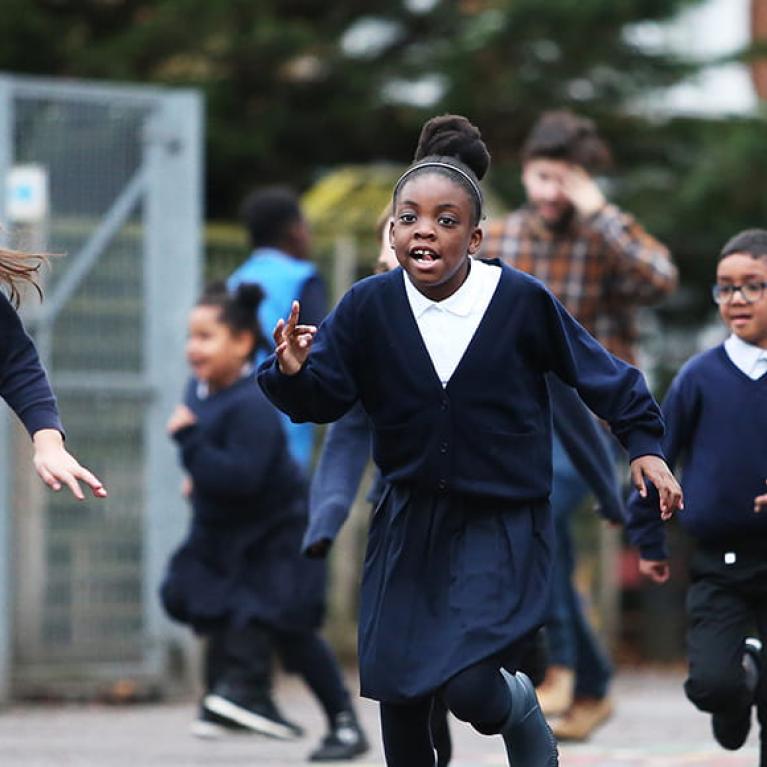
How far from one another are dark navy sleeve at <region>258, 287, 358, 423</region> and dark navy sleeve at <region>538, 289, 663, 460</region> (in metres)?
0.46

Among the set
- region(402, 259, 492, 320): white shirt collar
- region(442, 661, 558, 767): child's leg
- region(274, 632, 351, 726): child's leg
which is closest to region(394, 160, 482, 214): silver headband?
region(402, 259, 492, 320): white shirt collar

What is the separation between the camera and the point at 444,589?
18.0ft

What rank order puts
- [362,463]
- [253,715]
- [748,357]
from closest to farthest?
[748,357], [362,463], [253,715]

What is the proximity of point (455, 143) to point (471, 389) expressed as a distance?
932 mm

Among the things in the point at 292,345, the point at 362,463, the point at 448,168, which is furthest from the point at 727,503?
the point at 292,345

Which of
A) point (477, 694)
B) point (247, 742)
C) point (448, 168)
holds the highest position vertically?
point (448, 168)

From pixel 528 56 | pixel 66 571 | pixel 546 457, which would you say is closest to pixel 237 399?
pixel 66 571


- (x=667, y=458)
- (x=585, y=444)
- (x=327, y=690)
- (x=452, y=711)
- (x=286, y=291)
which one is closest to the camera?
(x=452, y=711)

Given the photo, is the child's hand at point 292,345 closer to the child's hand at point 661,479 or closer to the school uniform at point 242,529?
the child's hand at point 661,479

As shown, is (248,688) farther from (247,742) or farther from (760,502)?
(760,502)

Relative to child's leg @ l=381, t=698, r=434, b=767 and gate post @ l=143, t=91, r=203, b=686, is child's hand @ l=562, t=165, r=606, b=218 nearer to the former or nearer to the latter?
gate post @ l=143, t=91, r=203, b=686

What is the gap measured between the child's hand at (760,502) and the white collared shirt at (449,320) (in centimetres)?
112

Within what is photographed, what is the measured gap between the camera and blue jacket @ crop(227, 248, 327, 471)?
898 centimetres

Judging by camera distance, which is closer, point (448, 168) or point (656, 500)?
point (448, 168)
